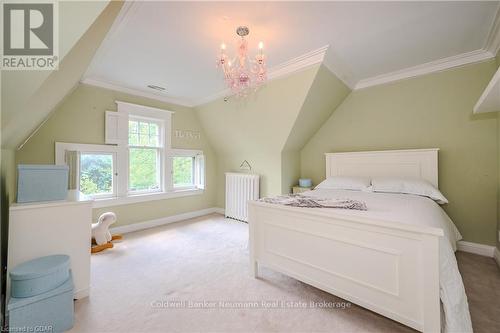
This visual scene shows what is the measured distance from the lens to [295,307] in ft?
5.41

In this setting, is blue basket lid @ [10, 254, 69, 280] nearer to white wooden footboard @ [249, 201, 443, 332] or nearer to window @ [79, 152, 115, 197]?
white wooden footboard @ [249, 201, 443, 332]

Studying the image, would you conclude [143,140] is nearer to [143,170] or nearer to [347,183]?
[143,170]

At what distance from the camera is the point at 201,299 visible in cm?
176

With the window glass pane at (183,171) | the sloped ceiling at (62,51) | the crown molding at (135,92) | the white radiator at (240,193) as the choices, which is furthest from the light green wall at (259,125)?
the sloped ceiling at (62,51)

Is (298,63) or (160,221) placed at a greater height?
(298,63)


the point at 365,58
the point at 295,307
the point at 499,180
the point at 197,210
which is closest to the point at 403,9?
the point at 365,58

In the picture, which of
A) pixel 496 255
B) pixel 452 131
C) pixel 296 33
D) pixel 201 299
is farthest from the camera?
pixel 452 131

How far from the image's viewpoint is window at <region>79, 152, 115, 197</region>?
121 inches

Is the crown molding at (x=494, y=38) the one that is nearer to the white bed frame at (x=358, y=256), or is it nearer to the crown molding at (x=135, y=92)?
the white bed frame at (x=358, y=256)

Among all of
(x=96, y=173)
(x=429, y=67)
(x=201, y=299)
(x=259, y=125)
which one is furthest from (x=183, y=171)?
(x=429, y=67)

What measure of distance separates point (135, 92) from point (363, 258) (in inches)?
155

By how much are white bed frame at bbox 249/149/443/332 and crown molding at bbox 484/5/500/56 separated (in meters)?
2.22

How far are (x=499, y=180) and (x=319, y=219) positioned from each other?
2421mm

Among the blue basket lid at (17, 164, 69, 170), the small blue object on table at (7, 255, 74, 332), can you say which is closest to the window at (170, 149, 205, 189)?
the blue basket lid at (17, 164, 69, 170)
